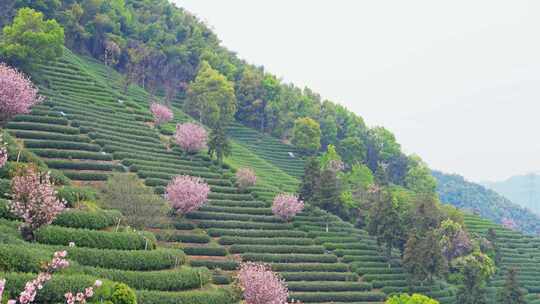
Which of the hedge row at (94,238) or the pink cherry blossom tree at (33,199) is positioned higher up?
the pink cherry blossom tree at (33,199)

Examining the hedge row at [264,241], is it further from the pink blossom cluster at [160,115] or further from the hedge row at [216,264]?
the pink blossom cluster at [160,115]

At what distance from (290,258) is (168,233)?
39.5ft

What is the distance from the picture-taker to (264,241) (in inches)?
1874

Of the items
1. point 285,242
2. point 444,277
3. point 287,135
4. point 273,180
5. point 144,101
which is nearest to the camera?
point 285,242

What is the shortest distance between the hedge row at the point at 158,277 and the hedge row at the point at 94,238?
282 centimetres

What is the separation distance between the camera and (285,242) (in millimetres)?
49406

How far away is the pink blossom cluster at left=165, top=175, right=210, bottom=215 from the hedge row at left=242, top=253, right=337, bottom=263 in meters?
6.74

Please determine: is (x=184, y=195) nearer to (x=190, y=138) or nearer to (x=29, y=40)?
(x=190, y=138)

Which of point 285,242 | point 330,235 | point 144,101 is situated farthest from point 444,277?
point 144,101

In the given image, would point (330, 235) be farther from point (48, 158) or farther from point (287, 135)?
point (287, 135)

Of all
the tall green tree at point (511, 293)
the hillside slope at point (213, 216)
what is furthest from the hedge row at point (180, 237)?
the tall green tree at point (511, 293)

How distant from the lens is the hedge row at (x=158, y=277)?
83.9ft

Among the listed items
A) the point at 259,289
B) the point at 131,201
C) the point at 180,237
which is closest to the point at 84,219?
the point at 131,201

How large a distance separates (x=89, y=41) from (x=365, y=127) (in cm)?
6672
